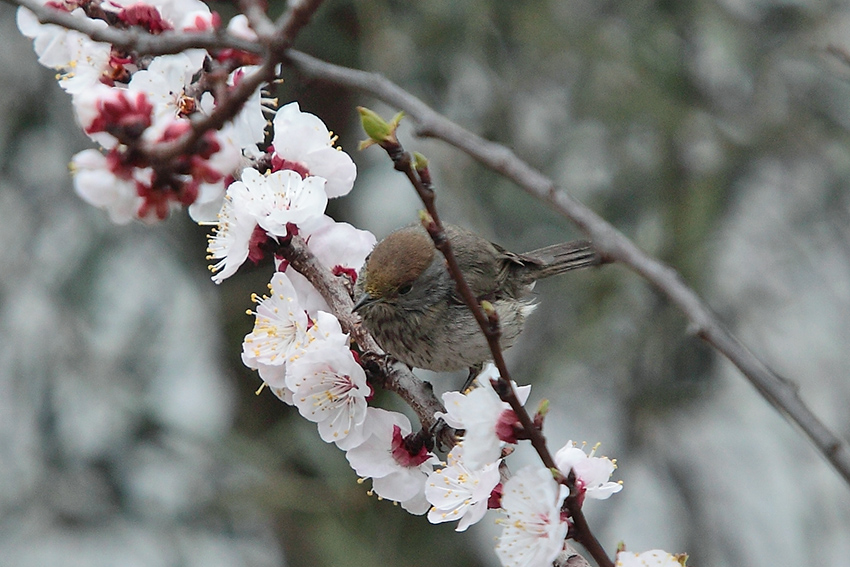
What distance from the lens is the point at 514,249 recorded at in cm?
331

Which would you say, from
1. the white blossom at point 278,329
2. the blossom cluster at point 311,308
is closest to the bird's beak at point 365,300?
the blossom cluster at point 311,308

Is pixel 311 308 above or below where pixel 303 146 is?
below

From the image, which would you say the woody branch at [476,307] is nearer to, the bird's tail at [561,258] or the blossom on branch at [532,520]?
the blossom on branch at [532,520]

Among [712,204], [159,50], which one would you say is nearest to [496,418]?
[159,50]

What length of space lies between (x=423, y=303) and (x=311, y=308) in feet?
2.02

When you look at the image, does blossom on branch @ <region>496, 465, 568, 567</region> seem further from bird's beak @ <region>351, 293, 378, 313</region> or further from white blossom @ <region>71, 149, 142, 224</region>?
bird's beak @ <region>351, 293, 378, 313</region>

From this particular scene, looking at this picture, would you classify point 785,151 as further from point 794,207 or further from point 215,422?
point 215,422

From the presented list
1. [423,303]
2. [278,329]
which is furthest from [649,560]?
[423,303]

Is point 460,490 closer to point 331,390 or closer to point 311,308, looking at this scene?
point 331,390

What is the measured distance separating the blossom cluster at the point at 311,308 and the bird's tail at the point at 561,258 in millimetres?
1010

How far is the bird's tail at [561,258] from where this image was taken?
8.63ft

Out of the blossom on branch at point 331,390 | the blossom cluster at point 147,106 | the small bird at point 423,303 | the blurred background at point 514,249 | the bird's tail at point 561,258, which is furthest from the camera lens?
the blurred background at point 514,249

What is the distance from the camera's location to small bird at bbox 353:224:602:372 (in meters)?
2.08

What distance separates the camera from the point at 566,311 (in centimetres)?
359
